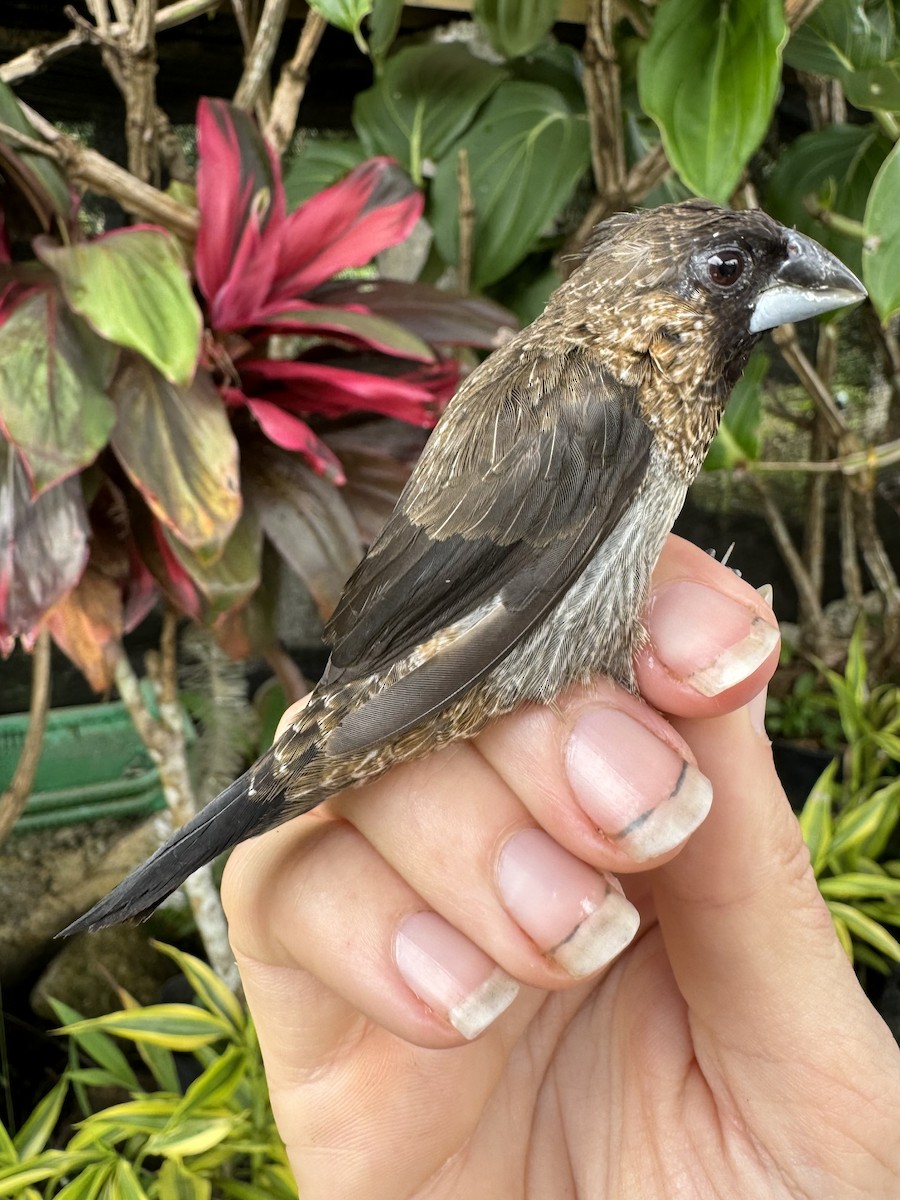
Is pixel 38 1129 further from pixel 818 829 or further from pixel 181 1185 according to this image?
pixel 818 829

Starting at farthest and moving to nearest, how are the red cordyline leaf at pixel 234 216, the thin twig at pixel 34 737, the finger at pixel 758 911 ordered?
the thin twig at pixel 34 737, the red cordyline leaf at pixel 234 216, the finger at pixel 758 911

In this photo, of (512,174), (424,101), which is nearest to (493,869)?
(512,174)

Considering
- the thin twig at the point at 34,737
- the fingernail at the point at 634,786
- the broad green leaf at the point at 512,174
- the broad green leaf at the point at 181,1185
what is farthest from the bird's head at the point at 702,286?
the broad green leaf at the point at 181,1185

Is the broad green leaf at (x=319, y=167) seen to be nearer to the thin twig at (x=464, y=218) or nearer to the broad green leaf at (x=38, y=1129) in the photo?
the thin twig at (x=464, y=218)

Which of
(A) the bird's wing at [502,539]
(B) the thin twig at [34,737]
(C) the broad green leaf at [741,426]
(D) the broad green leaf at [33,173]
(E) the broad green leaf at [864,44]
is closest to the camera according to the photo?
(A) the bird's wing at [502,539]

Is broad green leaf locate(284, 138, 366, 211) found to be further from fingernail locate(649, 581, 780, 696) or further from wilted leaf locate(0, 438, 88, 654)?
fingernail locate(649, 581, 780, 696)

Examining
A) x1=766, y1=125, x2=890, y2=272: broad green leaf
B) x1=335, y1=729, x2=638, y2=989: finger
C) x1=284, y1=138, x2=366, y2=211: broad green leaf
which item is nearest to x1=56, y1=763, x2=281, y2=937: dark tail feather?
x1=335, y1=729, x2=638, y2=989: finger
